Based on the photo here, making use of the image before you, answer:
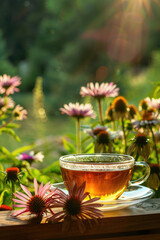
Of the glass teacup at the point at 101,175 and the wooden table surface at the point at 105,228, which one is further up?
the glass teacup at the point at 101,175

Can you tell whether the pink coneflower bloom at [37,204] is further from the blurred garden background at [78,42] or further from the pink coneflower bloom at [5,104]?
the blurred garden background at [78,42]

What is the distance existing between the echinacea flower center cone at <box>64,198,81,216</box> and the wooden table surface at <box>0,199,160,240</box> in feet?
0.04

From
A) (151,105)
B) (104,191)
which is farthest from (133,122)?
(104,191)

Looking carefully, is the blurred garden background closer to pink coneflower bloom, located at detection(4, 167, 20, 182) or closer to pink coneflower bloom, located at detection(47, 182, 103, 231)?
pink coneflower bloom, located at detection(4, 167, 20, 182)

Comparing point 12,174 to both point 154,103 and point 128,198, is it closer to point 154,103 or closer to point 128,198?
point 128,198

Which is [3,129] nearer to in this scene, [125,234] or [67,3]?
[125,234]

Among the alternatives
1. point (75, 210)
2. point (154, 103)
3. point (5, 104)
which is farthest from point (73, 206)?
point (5, 104)

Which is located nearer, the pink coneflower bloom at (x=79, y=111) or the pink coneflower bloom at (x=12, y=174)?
the pink coneflower bloom at (x=12, y=174)

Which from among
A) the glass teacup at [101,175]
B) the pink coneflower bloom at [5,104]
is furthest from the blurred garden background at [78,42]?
the glass teacup at [101,175]

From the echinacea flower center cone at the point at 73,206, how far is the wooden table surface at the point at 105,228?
0.04 ft

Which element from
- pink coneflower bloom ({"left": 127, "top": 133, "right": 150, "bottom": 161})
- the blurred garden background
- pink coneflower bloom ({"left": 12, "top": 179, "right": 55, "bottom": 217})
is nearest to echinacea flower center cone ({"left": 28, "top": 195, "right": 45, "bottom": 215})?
pink coneflower bloom ({"left": 12, "top": 179, "right": 55, "bottom": 217})

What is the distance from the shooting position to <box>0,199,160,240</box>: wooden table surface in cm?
27

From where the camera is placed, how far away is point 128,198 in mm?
345

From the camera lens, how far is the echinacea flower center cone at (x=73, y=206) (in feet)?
0.92
